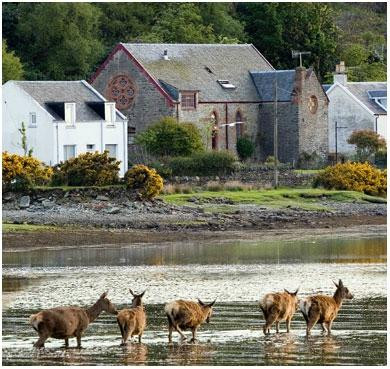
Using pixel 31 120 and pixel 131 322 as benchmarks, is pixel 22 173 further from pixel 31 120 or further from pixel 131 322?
pixel 131 322

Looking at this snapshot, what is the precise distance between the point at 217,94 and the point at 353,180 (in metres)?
15.4

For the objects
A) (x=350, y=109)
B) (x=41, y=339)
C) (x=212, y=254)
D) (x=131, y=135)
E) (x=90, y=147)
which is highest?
(x=350, y=109)

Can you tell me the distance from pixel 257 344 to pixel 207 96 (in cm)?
5711

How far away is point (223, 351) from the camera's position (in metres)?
25.6

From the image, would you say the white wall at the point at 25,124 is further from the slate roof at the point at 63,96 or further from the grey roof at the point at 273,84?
the grey roof at the point at 273,84

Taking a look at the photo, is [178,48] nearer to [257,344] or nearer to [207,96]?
[207,96]

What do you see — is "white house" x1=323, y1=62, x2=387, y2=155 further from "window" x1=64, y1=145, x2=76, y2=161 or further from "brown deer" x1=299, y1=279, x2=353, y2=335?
"brown deer" x1=299, y1=279, x2=353, y2=335

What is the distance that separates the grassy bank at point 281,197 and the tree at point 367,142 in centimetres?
1493

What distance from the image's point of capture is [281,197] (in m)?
66.2

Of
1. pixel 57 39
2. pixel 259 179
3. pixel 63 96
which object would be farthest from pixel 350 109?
pixel 63 96

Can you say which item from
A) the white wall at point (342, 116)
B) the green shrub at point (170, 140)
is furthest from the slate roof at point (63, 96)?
the white wall at point (342, 116)

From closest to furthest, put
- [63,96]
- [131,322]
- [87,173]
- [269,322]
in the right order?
[131,322] → [269,322] → [87,173] → [63,96]

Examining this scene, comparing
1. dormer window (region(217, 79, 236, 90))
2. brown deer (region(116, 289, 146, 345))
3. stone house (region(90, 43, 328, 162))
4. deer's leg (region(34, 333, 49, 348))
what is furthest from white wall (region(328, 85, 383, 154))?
deer's leg (region(34, 333, 49, 348))

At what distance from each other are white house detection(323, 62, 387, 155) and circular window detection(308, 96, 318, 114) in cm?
351
